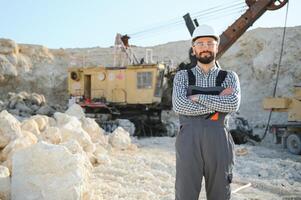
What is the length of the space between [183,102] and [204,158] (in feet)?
1.35

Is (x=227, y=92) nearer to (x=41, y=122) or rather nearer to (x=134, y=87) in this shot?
(x=41, y=122)

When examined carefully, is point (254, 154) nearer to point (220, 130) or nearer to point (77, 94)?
point (77, 94)

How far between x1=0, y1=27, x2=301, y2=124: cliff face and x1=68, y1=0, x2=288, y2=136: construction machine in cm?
308

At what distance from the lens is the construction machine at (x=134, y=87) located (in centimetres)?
1555

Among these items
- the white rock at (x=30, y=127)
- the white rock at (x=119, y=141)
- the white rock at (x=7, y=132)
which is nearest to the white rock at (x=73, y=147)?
the white rock at (x=7, y=132)

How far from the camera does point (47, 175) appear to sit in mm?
4316

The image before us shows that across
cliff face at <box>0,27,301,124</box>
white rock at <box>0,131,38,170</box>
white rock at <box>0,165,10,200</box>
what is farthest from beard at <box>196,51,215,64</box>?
cliff face at <box>0,27,301,124</box>

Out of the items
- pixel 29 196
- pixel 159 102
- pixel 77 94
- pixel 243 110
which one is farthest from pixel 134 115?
pixel 29 196

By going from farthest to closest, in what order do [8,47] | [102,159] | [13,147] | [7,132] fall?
[8,47]
[102,159]
[7,132]
[13,147]

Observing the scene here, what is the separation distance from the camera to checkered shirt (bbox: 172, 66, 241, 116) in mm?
3025

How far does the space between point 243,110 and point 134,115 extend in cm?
872

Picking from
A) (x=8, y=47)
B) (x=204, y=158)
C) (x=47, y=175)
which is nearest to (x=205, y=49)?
(x=204, y=158)

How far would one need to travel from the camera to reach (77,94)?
54.6 ft

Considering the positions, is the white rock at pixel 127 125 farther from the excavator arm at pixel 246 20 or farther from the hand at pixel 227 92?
the hand at pixel 227 92
